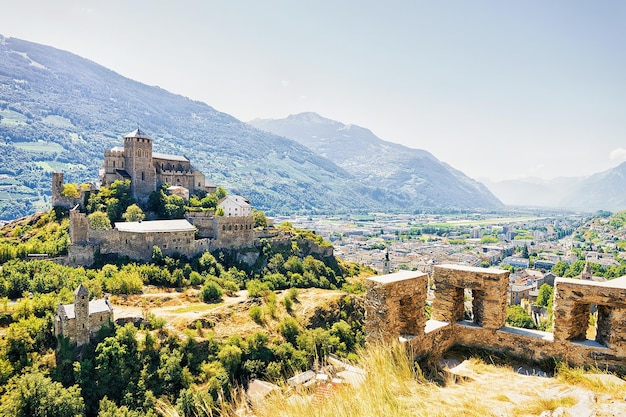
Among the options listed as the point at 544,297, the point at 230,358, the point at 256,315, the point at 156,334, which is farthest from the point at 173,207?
the point at 544,297

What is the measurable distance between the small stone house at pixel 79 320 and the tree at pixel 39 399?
10.4 feet

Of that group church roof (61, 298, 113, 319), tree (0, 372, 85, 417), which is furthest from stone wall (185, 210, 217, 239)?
tree (0, 372, 85, 417)

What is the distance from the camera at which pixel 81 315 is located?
2764cm

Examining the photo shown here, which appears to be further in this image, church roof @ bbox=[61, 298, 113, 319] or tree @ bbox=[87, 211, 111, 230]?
tree @ bbox=[87, 211, 111, 230]

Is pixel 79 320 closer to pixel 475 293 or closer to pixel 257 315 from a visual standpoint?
pixel 257 315

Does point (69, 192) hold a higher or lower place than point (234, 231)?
higher

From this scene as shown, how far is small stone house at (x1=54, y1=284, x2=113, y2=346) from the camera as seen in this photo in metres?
27.5

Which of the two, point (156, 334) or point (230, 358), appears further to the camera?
point (156, 334)

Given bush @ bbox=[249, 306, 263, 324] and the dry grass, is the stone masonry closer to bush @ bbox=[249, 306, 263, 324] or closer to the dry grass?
the dry grass

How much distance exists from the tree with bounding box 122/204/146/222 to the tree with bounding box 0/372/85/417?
19767mm

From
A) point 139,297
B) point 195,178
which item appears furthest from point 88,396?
point 195,178

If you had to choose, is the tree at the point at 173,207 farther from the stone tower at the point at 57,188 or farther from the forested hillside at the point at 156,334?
the stone tower at the point at 57,188

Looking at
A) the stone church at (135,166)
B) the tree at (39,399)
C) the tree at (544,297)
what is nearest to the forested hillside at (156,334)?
the tree at (39,399)

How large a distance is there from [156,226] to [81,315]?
48.0 feet
